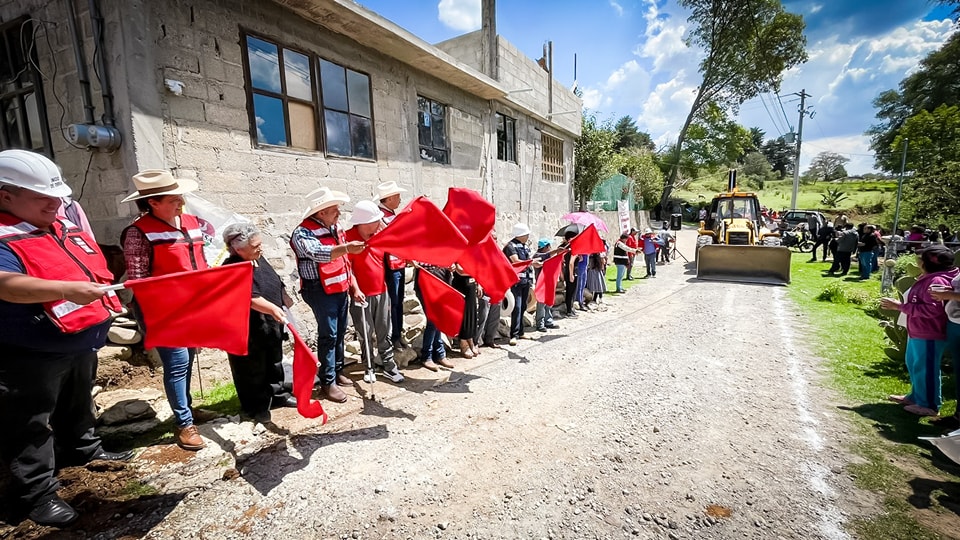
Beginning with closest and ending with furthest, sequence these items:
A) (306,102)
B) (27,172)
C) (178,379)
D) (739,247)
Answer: (27,172), (178,379), (306,102), (739,247)

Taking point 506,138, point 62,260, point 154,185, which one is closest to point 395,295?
point 154,185

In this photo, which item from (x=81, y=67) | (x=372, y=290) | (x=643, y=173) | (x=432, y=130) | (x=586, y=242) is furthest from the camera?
(x=643, y=173)

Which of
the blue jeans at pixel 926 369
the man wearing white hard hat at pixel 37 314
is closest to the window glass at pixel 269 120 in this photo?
the man wearing white hard hat at pixel 37 314

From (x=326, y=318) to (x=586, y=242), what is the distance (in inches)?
194

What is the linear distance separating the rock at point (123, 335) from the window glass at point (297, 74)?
360 cm

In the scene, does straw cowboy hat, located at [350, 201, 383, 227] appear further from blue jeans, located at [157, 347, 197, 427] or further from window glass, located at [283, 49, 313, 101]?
window glass, located at [283, 49, 313, 101]

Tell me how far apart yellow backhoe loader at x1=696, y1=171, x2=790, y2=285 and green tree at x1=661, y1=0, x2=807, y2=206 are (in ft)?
59.8

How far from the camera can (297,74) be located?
18.7ft

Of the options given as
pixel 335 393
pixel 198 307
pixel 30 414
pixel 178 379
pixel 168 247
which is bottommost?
pixel 335 393

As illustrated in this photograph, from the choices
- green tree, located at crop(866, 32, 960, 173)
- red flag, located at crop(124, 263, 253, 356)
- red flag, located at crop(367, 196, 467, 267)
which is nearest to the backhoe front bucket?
red flag, located at crop(367, 196, 467, 267)

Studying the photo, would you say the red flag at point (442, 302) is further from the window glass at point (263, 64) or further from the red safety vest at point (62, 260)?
the window glass at point (263, 64)

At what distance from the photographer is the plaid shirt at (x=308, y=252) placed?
370cm

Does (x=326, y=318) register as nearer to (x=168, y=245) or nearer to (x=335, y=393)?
(x=335, y=393)

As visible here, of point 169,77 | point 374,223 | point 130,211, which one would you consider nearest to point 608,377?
point 374,223
